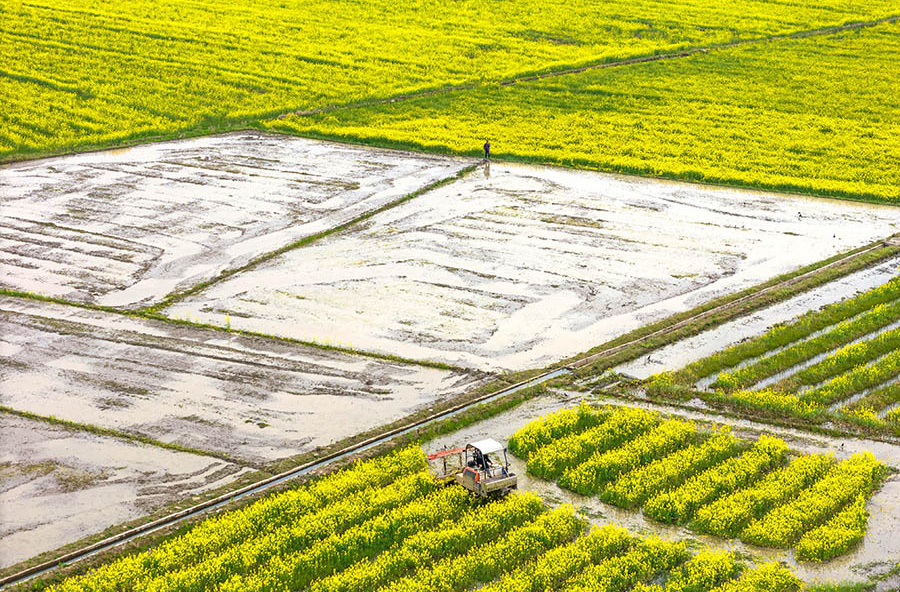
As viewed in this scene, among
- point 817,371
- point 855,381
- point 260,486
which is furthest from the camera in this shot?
point 817,371

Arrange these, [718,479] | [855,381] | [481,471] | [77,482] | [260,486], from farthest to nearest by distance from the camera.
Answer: [855,381]
[77,482]
[260,486]
[718,479]
[481,471]

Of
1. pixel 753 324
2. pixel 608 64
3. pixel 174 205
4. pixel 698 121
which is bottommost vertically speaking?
pixel 753 324

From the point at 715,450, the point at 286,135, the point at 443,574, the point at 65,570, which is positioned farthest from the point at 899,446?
the point at 286,135

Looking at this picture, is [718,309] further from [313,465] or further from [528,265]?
[313,465]

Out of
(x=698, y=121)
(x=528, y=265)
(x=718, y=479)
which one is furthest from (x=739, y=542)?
(x=698, y=121)

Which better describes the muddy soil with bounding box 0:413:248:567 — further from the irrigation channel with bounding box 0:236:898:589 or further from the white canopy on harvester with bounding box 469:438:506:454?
the white canopy on harvester with bounding box 469:438:506:454

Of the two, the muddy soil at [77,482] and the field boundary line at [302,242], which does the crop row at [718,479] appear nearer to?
the muddy soil at [77,482]
